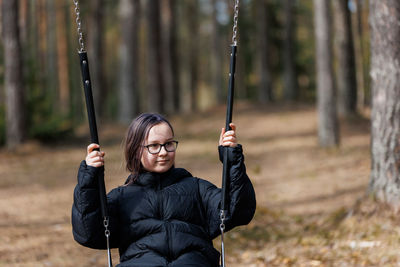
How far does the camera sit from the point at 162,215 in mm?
3297

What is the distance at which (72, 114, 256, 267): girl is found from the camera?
3205 mm

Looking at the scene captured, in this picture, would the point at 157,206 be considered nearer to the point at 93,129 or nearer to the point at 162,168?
the point at 162,168

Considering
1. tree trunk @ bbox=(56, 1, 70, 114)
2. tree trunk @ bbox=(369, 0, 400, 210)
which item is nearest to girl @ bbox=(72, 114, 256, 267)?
tree trunk @ bbox=(369, 0, 400, 210)

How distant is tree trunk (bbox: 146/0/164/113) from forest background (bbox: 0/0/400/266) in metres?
0.05

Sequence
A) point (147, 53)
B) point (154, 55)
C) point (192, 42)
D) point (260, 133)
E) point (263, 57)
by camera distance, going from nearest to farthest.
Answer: point (260, 133) < point (154, 55) < point (147, 53) < point (263, 57) < point (192, 42)

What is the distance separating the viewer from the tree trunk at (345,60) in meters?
16.7

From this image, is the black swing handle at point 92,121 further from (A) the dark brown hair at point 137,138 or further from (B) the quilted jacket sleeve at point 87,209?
(A) the dark brown hair at point 137,138

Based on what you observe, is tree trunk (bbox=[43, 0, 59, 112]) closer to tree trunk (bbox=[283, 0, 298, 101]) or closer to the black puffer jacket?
tree trunk (bbox=[283, 0, 298, 101])

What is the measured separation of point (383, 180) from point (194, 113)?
14995 mm

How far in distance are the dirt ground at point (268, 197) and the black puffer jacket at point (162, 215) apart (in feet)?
8.25

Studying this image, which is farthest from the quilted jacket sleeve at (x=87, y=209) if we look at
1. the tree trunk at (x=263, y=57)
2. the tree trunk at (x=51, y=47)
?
the tree trunk at (x=51, y=47)

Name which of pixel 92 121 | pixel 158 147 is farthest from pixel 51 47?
pixel 158 147

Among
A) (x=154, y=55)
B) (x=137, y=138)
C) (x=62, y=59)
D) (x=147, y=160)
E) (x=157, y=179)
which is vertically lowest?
(x=157, y=179)

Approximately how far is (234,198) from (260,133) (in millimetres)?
13574
